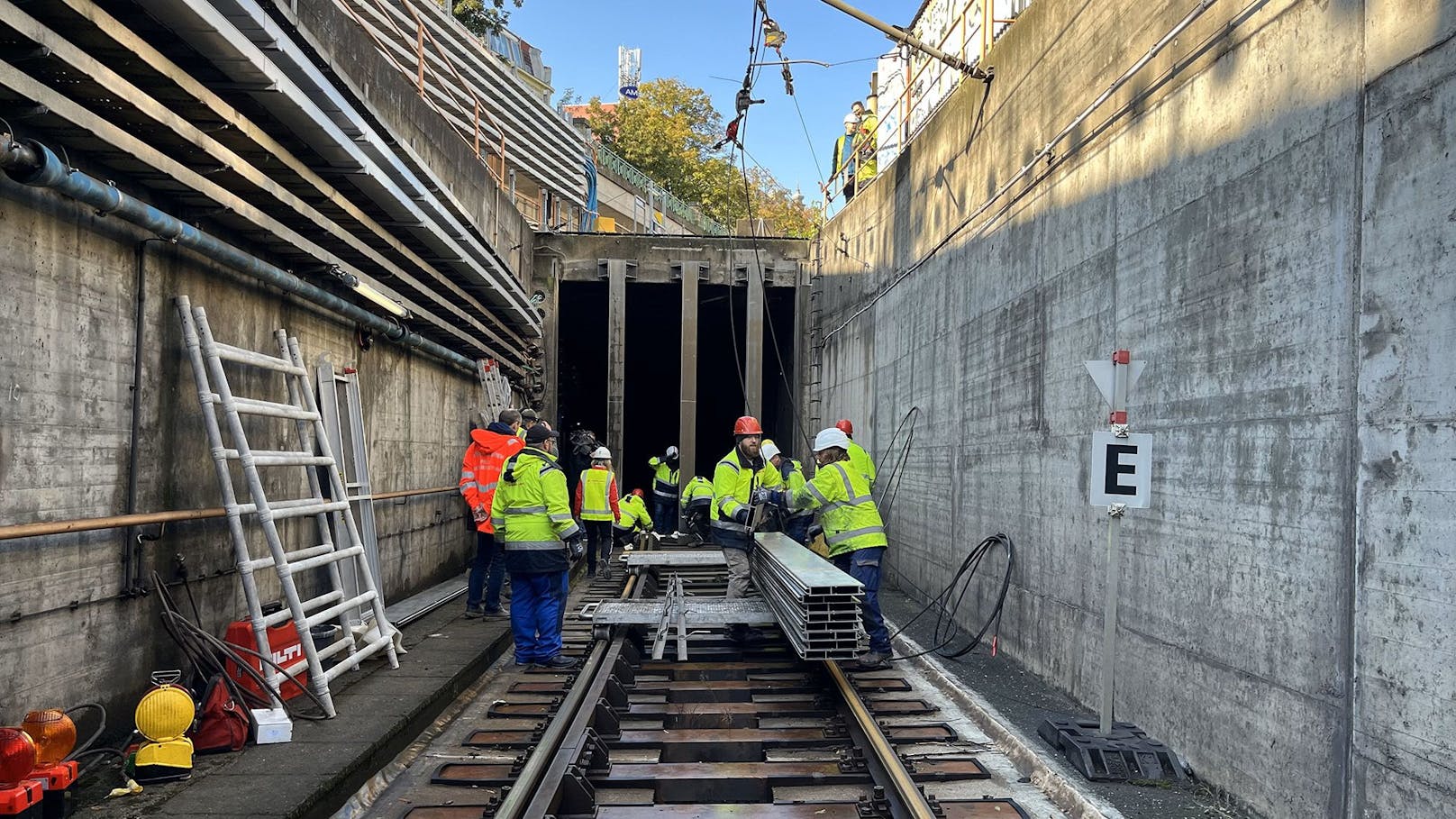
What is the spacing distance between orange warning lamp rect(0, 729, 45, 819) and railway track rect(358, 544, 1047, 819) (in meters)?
1.59

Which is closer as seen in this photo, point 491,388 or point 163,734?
point 163,734

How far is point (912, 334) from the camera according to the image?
12.6 metres

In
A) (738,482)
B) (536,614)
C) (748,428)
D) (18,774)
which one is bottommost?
(536,614)

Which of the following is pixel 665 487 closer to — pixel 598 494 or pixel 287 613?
pixel 598 494

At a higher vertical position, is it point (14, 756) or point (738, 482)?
point (738, 482)

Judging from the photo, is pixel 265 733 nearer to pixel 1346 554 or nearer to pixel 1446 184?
pixel 1346 554

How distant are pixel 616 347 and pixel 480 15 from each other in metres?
19.6

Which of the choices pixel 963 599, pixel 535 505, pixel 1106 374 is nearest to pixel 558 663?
pixel 535 505

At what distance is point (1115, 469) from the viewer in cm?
580

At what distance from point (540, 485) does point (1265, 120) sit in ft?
18.6

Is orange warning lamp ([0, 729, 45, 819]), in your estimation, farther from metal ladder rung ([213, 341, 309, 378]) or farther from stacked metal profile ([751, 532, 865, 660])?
stacked metal profile ([751, 532, 865, 660])

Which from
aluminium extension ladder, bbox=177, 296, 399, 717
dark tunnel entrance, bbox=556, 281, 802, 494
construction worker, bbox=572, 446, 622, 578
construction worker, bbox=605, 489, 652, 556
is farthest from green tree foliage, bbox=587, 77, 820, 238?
aluminium extension ladder, bbox=177, 296, 399, 717

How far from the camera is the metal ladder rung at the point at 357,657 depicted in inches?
260

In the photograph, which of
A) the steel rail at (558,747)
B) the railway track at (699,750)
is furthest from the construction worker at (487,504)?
the steel rail at (558,747)
